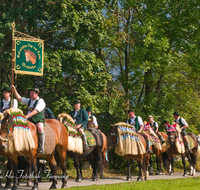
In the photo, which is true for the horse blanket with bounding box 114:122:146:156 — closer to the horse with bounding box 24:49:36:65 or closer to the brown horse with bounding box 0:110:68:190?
the brown horse with bounding box 0:110:68:190

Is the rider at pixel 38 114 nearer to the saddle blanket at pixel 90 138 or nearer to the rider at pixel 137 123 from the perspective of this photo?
the saddle blanket at pixel 90 138

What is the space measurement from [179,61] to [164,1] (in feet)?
14.0

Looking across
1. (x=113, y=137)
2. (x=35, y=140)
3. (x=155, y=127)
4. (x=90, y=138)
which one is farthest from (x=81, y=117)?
(x=155, y=127)

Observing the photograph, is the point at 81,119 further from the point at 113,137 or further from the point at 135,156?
the point at 135,156

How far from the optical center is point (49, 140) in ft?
30.6

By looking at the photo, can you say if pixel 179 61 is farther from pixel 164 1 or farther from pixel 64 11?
pixel 64 11

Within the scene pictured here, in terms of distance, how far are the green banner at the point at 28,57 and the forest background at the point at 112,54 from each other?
3342 mm

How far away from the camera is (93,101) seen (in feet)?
51.9

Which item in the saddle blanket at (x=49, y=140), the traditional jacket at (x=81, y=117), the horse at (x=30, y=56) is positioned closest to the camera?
the saddle blanket at (x=49, y=140)

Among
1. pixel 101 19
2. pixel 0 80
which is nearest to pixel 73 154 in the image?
pixel 0 80

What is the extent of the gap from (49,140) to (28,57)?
3.01 m

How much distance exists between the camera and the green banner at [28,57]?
10438 mm

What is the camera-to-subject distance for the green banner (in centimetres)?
1044

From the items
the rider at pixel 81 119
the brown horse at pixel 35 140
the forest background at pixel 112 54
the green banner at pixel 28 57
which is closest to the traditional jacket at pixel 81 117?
the rider at pixel 81 119
